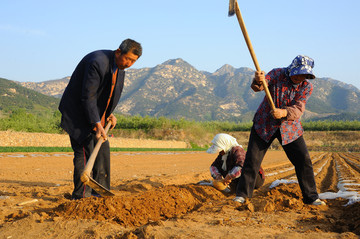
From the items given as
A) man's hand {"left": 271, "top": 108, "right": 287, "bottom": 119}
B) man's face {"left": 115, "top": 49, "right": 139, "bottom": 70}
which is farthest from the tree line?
man's hand {"left": 271, "top": 108, "right": 287, "bottom": 119}

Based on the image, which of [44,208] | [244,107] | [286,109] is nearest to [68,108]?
[44,208]

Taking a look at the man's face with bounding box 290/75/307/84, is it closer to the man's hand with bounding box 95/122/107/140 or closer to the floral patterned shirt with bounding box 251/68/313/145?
the floral patterned shirt with bounding box 251/68/313/145

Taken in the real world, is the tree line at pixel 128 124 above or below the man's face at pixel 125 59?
below

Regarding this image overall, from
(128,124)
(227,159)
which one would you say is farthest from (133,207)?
(128,124)

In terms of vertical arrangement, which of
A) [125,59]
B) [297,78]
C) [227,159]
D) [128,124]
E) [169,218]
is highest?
[125,59]

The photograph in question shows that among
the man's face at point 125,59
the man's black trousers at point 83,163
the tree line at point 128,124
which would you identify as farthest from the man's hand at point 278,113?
the tree line at point 128,124

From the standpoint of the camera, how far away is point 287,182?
5.84m

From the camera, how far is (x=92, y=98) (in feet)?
12.1

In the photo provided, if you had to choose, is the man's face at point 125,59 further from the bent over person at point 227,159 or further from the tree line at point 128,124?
the tree line at point 128,124

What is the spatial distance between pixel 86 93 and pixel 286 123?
88.9 inches

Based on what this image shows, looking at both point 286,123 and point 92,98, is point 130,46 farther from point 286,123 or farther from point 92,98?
point 286,123

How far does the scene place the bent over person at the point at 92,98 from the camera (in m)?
3.65

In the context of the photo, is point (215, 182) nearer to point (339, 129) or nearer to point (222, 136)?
point (222, 136)

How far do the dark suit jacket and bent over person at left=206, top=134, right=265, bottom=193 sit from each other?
193cm
